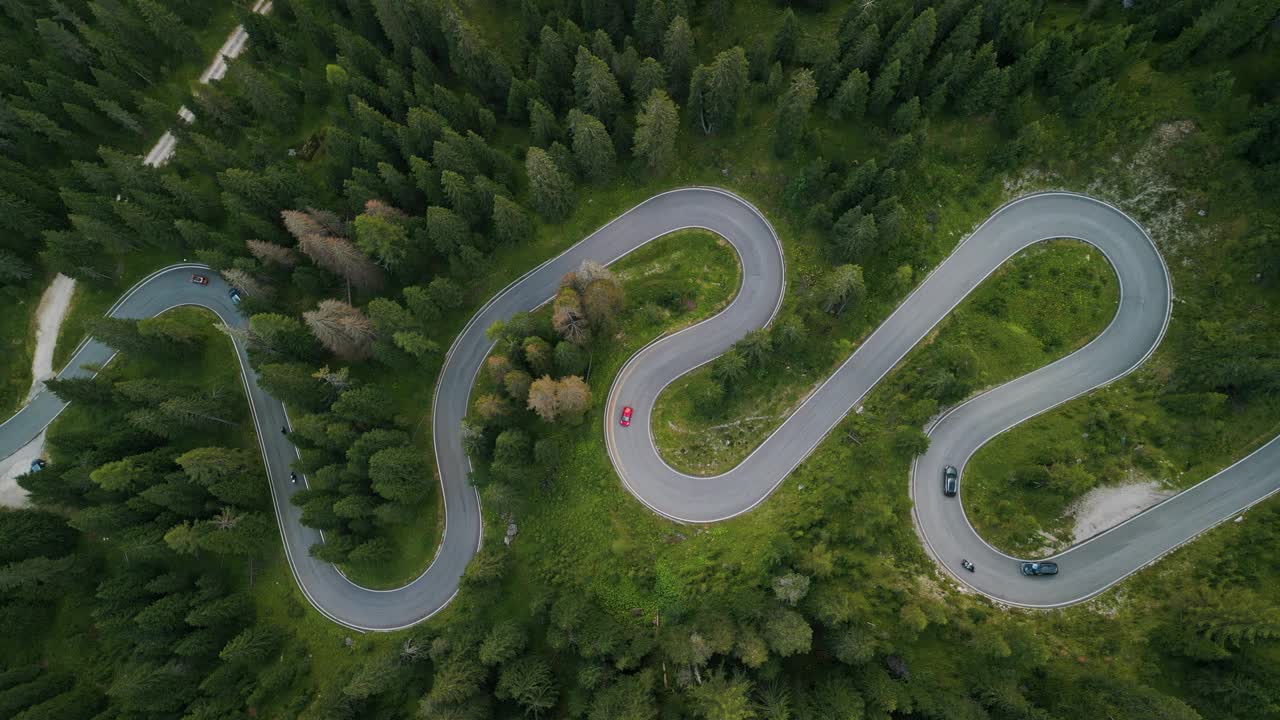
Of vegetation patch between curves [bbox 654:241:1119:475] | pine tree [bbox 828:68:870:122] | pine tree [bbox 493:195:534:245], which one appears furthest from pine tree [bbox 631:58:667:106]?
vegetation patch between curves [bbox 654:241:1119:475]

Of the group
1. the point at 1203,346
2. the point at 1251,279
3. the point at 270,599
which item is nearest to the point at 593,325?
the point at 270,599

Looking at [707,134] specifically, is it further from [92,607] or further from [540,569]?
[92,607]

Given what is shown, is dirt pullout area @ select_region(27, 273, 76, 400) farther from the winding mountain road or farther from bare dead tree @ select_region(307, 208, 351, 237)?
bare dead tree @ select_region(307, 208, 351, 237)

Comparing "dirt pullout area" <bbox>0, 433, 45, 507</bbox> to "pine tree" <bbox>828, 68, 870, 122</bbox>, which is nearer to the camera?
"pine tree" <bbox>828, 68, 870, 122</bbox>

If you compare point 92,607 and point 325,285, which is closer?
point 92,607

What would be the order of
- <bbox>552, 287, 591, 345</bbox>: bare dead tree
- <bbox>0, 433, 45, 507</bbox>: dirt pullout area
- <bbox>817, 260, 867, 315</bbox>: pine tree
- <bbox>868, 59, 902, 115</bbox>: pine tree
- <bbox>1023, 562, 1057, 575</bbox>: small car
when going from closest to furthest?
1. <bbox>1023, 562, 1057, 575</bbox>: small car
2. <bbox>817, 260, 867, 315</bbox>: pine tree
3. <bbox>552, 287, 591, 345</bbox>: bare dead tree
4. <bbox>868, 59, 902, 115</bbox>: pine tree
5. <bbox>0, 433, 45, 507</bbox>: dirt pullout area

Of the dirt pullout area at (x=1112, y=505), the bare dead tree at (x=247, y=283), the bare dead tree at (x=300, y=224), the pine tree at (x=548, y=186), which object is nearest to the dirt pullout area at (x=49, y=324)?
the bare dead tree at (x=247, y=283)

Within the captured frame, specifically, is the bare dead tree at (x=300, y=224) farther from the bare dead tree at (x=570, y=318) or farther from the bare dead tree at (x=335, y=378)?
the bare dead tree at (x=570, y=318)
